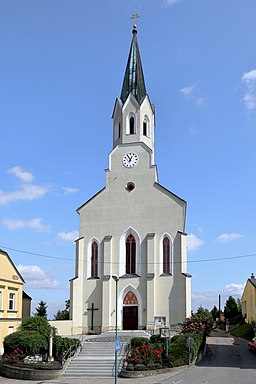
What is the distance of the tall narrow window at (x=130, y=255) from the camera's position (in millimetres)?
43969

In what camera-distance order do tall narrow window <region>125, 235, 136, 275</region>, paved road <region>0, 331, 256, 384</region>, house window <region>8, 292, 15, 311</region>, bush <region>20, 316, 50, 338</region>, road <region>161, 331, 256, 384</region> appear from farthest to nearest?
1. tall narrow window <region>125, 235, 136, 275</region>
2. house window <region>8, 292, 15, 311</region>
3. bush <region>20, 316, 50, 338</region>
4. paved road <region>0, 331, 256, 384</region>
5. road <region>161, 331, 256, 384</region>

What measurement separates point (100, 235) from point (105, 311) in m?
6.87

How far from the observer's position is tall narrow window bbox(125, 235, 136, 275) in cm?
4397

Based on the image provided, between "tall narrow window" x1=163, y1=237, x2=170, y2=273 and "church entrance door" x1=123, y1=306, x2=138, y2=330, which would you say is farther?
"tall narrow window" x1=163, y1=237, x2=170, y2=273

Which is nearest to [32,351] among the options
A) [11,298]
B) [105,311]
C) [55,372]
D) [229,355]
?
[55,372]

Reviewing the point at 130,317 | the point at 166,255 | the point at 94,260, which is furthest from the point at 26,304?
the point at 166,255

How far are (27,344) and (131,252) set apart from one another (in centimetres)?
1470

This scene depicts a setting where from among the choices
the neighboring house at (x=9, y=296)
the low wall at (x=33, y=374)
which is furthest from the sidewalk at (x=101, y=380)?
the neighboring house at (x=9, y=296)

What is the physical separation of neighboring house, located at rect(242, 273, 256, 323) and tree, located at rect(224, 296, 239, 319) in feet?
59.4

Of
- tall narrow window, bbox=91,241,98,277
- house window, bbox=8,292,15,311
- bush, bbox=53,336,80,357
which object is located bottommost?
bush, bbox=53,336,80,357

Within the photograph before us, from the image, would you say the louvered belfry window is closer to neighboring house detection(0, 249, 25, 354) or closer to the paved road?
neighboring house detection(0, 249, 25, 354)

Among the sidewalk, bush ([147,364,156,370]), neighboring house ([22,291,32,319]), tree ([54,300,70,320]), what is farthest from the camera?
tree ([54,300,70,320])

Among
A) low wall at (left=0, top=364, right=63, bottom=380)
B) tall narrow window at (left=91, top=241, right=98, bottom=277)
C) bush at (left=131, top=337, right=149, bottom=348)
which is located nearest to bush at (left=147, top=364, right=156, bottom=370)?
bush at (left=131, top=337, right=149, bottom=348)

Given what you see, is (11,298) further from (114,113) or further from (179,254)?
(114,113)
